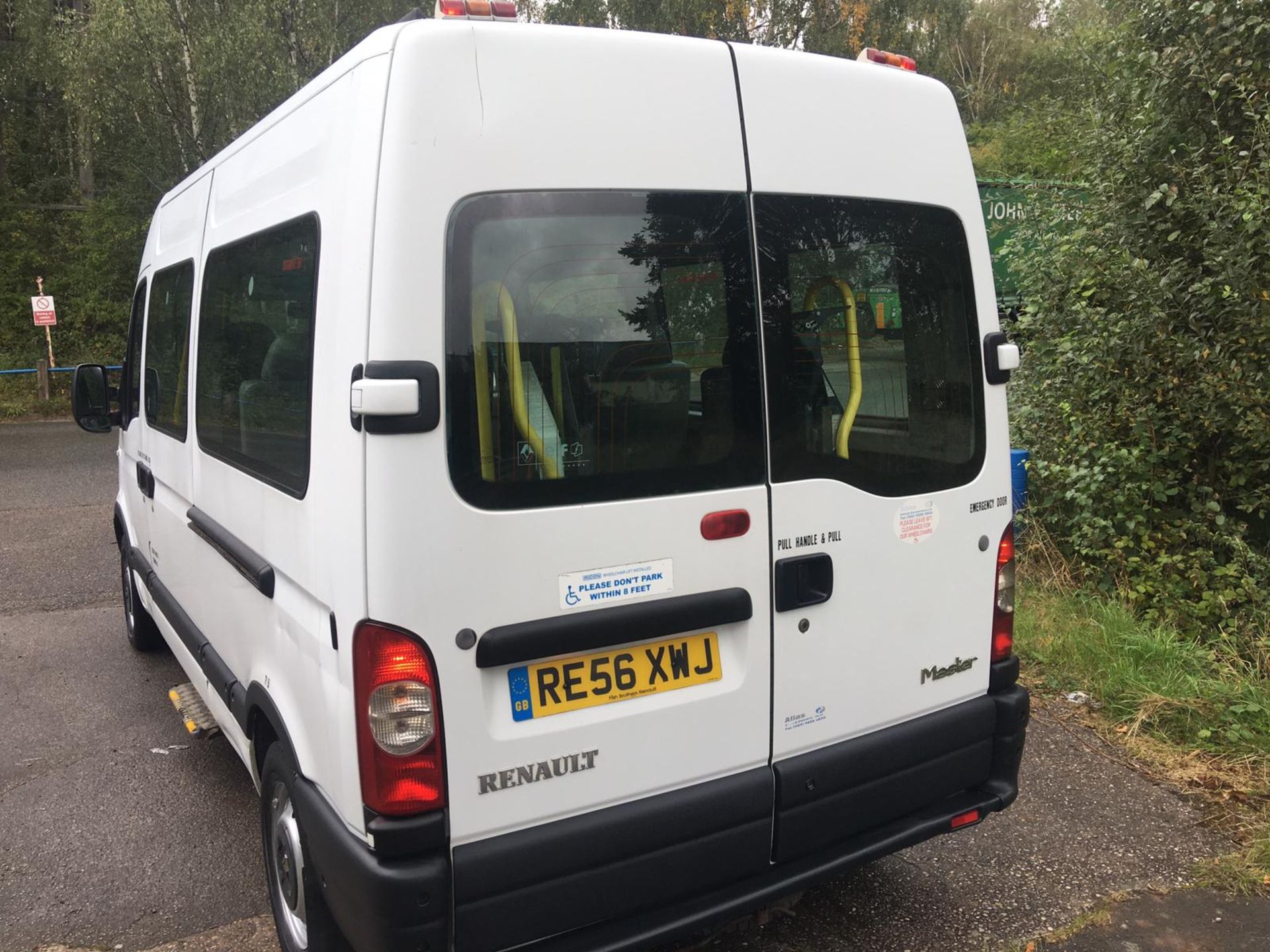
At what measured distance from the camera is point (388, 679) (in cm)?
205

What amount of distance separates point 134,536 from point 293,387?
3211 millimetres

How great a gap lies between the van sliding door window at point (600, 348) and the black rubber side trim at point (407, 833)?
2.25ft

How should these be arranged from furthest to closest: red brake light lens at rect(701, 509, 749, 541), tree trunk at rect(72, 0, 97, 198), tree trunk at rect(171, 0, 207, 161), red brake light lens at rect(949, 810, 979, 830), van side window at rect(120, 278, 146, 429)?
tree trunk at rect(72, 0, 97, 198), tree trunk at rect(171, 0, 207, 161), van side window at rect(120, 278, 146, 429), red brake light lens at rect(949, 810, 979, 830), red brake light lens at rect(701, 509, 749, 541)

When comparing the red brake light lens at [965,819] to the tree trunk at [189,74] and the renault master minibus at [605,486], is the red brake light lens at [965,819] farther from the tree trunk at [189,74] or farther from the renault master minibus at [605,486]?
the tree trunk at [189,74]

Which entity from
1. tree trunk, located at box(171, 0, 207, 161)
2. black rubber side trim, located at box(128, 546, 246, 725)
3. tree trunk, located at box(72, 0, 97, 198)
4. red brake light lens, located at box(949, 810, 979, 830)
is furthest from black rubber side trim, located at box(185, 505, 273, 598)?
tree trunk, located at box(72, 0, 97, 198)

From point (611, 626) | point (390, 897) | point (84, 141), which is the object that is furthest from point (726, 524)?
point (84, 141)

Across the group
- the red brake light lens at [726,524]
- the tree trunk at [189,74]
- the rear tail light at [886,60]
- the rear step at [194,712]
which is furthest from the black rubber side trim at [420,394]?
the tree trunk at [189,74]

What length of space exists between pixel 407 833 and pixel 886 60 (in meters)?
2.37

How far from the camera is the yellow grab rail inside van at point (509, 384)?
82.3 inches

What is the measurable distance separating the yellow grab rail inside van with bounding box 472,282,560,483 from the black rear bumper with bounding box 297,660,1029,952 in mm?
800

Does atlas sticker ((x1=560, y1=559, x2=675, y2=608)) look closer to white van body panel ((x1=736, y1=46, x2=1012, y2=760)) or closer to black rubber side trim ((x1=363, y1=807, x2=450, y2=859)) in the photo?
white van body panel ((x1=736, y1=46, x2=1012, y2=760))

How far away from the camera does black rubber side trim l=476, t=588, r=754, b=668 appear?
2109mm

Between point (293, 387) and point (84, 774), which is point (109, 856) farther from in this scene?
point (293, 387)

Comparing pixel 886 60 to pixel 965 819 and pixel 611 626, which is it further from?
pixel 965 819
